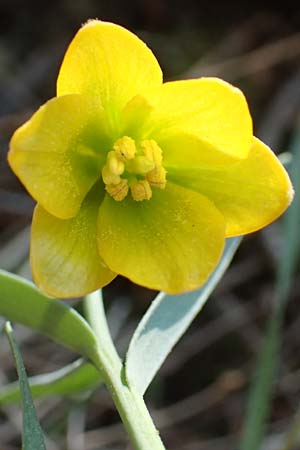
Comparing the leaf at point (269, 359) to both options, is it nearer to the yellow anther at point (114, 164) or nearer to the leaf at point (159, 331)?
the leaf at point (159, 331)

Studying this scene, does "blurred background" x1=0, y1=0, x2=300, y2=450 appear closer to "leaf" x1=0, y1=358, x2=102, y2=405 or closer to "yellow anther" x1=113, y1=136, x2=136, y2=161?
"leaf" x1=0, y1=358, x2=102, y2=405

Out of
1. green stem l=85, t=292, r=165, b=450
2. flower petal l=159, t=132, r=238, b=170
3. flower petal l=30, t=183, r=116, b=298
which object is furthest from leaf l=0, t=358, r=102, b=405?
flower petal l=159, t=132, r=238, b=170

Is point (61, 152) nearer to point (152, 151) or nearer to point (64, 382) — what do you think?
point (152, 151)

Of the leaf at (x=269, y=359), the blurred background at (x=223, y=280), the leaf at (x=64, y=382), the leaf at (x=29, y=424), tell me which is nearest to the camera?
the leaf at (x=29, y=424)

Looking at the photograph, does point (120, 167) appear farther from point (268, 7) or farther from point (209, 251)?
point (268, 7)

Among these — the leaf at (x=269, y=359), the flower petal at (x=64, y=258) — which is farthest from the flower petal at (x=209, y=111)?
the leaf at (x=269, y=359)
